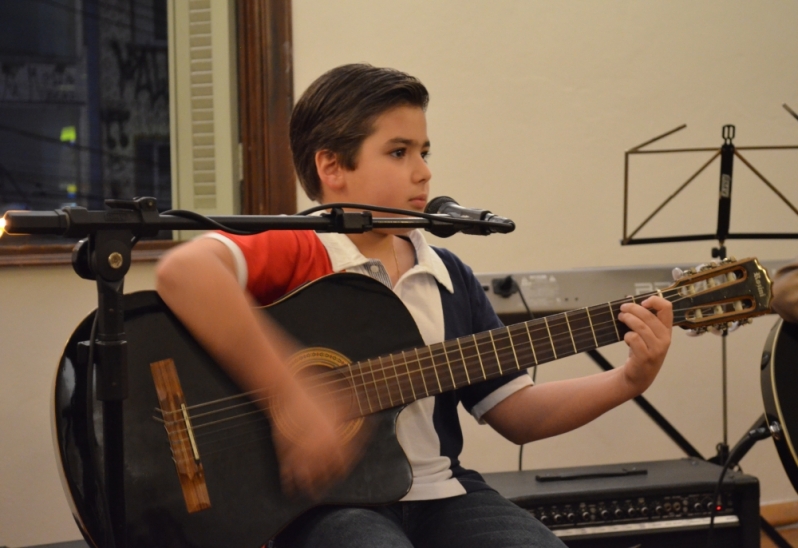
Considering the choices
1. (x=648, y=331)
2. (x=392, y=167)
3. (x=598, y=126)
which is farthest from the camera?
(x=598, y=126)

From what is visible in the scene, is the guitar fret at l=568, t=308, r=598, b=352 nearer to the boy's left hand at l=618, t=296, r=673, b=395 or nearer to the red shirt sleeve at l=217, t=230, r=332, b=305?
the boy's left hand at l=618, t=296, r=673, b=395

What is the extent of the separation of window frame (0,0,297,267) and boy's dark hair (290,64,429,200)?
1.13m

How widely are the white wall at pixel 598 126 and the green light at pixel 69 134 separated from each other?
727 mm

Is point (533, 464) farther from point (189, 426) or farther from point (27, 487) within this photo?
point (189, 426)

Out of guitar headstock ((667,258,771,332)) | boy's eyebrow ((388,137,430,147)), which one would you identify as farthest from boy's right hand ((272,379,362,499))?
guitar headstock ((667,258,771,332))

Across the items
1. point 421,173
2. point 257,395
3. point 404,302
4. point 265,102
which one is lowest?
point 257,395

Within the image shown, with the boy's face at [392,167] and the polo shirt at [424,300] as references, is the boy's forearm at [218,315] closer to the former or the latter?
the polo shirt at [424,300]

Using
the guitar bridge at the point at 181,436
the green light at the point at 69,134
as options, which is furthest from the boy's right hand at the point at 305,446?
the green light at the point at 69,134

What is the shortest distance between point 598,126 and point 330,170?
5.62 ft

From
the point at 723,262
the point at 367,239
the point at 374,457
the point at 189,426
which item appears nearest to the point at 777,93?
the point at 723,262

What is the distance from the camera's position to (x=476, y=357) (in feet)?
4.59

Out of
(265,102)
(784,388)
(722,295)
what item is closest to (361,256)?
(722,295)

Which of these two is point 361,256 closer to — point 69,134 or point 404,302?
point 404,302

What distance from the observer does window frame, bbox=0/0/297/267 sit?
104 inches
